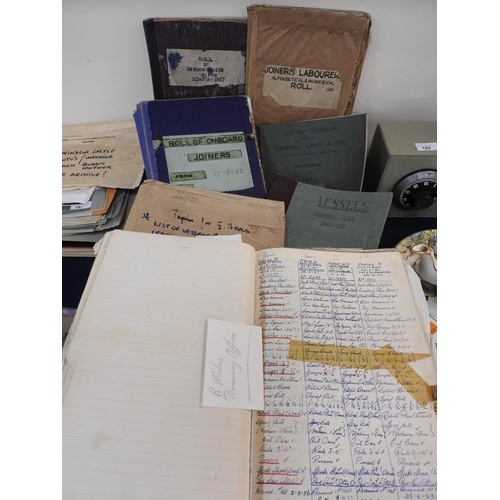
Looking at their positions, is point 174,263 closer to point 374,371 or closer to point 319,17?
point 374,371

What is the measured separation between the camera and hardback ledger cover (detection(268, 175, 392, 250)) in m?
0.87

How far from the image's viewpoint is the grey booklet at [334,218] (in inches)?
34.4

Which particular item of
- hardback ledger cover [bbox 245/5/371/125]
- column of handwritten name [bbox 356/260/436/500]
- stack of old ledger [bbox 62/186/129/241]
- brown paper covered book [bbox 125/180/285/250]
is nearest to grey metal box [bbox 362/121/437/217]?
hardback ledger cover [bbox 245/5/371/125]

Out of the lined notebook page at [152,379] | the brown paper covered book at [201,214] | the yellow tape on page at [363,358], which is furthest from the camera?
the brown paper covered book at [201,214]

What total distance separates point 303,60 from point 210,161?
32 centimetres

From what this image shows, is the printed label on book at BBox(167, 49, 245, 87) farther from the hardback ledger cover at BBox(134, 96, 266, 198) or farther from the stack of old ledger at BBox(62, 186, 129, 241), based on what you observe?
the stack of old ledger at BBox(62, 186, 129, 241)

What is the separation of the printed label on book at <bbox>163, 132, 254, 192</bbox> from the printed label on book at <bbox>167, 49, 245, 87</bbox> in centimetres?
13

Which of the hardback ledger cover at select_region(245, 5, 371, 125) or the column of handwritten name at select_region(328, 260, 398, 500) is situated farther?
the hardback ledger cover at select_region(245, 5, 371, 125)

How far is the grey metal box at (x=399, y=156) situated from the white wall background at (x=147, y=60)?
84mm

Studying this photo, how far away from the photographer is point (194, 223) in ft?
2.81

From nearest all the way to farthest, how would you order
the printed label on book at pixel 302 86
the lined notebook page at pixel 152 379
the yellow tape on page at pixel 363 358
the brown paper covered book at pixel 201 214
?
the lined notebook page at pixel 152 379
the yellow tape on page at pixel 363 358
the brown paper covered book at pixel 201 214
the printed label on book at pixel 302 86

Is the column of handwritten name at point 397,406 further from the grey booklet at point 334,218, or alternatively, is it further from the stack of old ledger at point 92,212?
the stack of old ledger at point 92,212

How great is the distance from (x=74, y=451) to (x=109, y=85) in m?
0.86

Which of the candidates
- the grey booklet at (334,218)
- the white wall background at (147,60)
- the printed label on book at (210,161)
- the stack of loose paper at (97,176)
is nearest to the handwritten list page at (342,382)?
the grey booklet at (334,218)
